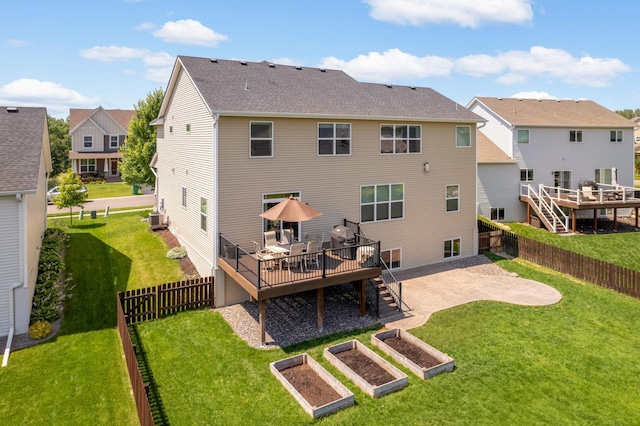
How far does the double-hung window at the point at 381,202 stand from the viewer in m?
18.2

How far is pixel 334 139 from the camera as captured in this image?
17.2 metres

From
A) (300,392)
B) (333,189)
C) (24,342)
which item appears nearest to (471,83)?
(333,189)

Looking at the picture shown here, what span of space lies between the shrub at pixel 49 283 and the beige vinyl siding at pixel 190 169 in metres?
5.23

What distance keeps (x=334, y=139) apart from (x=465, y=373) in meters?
10.5

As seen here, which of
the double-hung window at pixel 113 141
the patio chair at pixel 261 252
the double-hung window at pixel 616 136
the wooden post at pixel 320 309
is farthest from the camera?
→ the double-hung window at pixel 113 141

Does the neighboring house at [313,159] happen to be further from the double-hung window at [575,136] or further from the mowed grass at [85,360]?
the double-hung window at [575,136]

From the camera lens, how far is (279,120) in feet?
51.7

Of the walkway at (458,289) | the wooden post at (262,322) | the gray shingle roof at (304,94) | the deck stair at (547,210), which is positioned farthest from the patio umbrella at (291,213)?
the deck stair at (547,210)

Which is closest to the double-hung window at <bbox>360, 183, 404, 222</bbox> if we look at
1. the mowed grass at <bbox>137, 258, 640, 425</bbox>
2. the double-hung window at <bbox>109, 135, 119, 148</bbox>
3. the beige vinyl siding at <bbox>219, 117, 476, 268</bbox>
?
the beige vinyl siding at <bbox>219, 117, 476, 268</bbox>

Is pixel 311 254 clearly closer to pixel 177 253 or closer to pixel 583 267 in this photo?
pixel 177 253

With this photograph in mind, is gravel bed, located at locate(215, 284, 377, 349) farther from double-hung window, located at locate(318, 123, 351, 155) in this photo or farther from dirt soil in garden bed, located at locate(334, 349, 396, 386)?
double-hung window, located at locate(318, 123, 351, 155)

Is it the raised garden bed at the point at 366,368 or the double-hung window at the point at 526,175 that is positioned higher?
the double-hung window at the point at 526,175

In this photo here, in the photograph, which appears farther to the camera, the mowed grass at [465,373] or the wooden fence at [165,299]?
the wooden fence at [165,299]

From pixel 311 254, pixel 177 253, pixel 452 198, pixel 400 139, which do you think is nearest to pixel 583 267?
pixel 452 198
